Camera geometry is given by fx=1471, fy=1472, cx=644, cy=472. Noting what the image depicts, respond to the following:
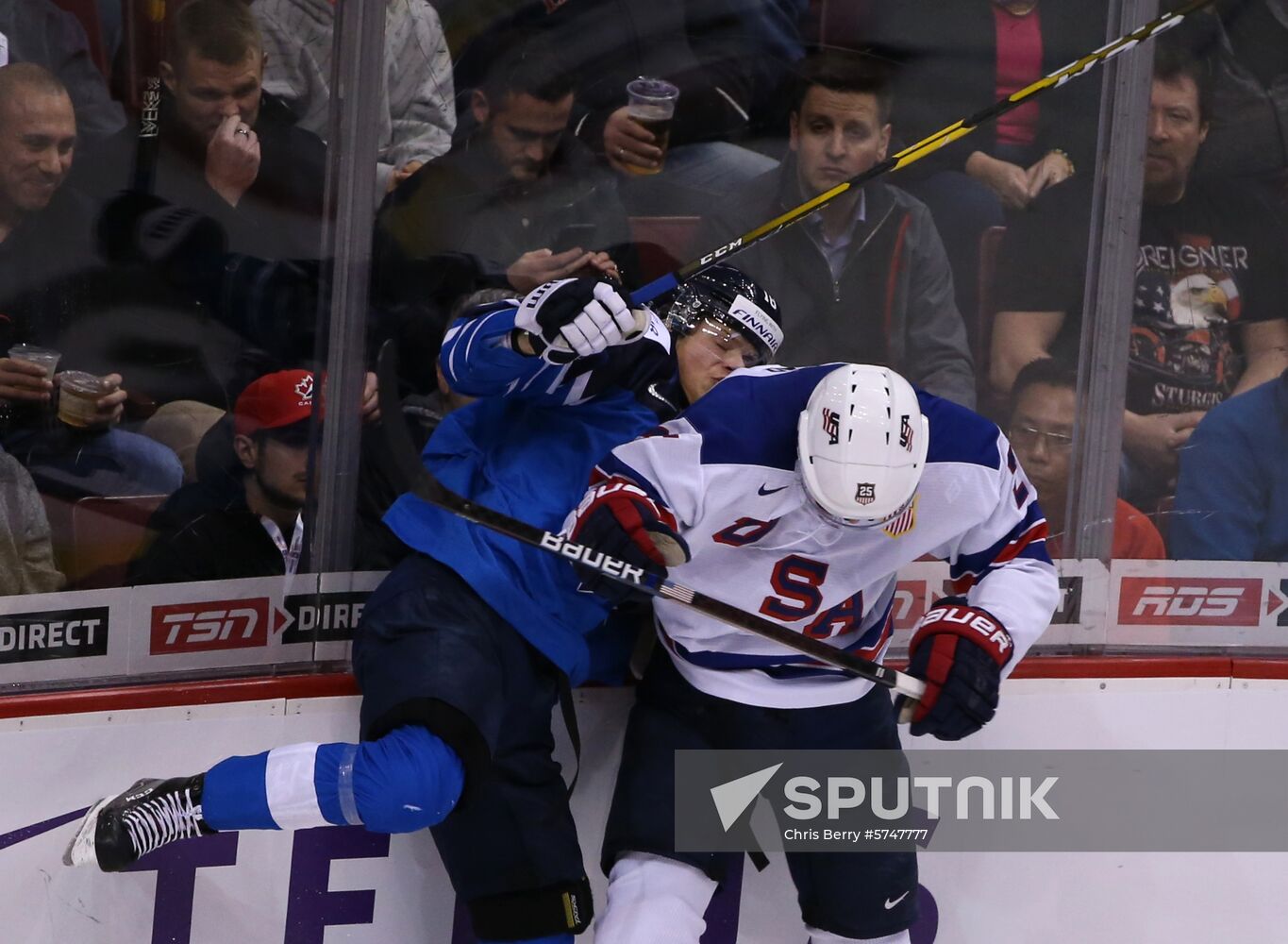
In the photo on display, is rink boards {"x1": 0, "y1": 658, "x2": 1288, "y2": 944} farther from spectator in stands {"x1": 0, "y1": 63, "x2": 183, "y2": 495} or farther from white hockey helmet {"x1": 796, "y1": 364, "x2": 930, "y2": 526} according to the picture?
white hockey helmet {"x1": 796, "y1": 364, "x2": 930, "y2": 526}

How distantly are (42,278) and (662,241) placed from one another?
119 centimetres

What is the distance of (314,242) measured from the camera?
2754mm

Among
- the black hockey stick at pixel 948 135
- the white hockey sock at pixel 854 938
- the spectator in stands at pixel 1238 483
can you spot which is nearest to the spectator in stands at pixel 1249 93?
the black hockey stick at pixel 948 135

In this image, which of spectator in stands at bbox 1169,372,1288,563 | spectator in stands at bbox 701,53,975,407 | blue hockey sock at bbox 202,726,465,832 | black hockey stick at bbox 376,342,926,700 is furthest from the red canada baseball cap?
spectator in stands at bbox 1169,372,1288,563

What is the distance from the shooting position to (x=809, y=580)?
8.30 feet

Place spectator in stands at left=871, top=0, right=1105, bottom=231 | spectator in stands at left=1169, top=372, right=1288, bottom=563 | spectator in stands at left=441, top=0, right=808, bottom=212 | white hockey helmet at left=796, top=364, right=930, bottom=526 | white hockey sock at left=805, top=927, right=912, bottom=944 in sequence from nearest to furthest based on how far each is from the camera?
white hockey helmet at left=796, top=364, right=930, bottom=526, white hockey sock at left=805, top=927, right=912, bottom=944, spectator in stands at left=441, top=0, right=808, bottom=212, spectator in stands at left=871, top=0, right=1105, bottom=231, spectator in stands at left=1169, top=372, right=1288, bottom=563

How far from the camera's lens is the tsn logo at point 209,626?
2.76m

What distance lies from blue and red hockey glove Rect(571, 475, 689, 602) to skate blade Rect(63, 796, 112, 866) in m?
0.97

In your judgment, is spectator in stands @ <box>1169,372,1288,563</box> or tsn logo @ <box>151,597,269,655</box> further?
spectator in stands @ <box>1169,372,1288,563</box>

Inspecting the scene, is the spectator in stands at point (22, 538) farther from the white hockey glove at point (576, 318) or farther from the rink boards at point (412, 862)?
the white hockey glove at point (576, 318)

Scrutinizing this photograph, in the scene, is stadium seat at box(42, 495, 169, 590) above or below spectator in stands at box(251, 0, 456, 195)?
below

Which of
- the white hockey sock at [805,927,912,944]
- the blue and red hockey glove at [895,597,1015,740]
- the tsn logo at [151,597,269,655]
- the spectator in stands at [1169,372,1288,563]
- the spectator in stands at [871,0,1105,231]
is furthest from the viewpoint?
the spectator in stands at [1169,372,1288,563]

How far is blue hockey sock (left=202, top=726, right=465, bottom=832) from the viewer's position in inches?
91.9

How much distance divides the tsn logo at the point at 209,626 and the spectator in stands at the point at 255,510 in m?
0.06
